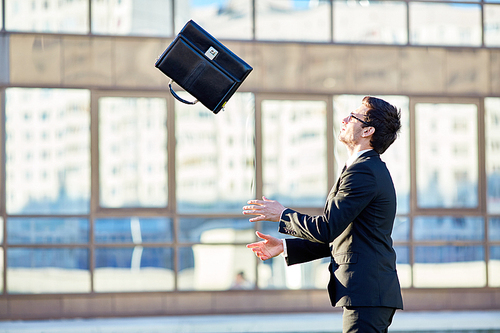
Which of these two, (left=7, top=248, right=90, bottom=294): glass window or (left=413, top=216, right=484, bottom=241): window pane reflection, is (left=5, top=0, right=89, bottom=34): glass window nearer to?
(left=7, top=248, right=90, bottom=294): glass window

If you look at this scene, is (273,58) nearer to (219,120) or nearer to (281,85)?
(281,85)

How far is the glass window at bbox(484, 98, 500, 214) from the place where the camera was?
25.2ft

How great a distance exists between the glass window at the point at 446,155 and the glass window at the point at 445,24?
2.77 ft

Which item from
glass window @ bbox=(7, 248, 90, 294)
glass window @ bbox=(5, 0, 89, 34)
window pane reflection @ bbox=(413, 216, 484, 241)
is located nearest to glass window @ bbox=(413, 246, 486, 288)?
window pane reflection @ bbox=(413, 216, 484, 241)

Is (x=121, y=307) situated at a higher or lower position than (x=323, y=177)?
lower

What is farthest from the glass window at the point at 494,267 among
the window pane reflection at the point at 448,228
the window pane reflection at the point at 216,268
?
the window pane reflection at the point at 216,268

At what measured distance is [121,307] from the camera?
23.1 ft

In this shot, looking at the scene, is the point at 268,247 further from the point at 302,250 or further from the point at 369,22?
the point at 369,22

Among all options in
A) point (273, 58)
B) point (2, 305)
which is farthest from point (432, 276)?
point (2, 305)

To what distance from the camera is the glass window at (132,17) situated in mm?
7137

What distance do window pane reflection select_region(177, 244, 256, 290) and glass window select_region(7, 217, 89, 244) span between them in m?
1.21

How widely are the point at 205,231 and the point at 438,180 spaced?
305 centimetres

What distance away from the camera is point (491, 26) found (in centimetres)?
776

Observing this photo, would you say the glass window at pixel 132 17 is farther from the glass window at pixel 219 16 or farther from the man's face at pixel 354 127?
the man's face at pixel 354 127
